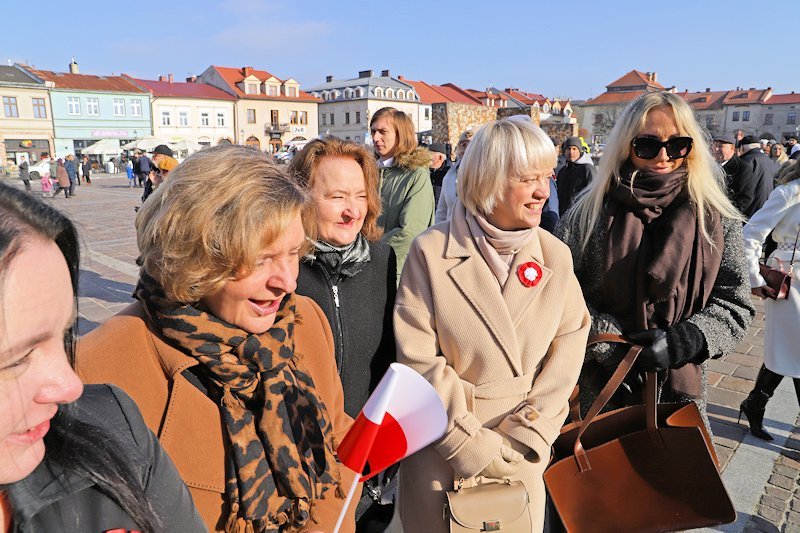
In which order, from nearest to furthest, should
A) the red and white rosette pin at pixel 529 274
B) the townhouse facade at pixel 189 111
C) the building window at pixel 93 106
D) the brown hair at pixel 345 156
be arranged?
1. the red and white rosette pin at pixel 529 274
2. the brown hair at pixel 345 156
3. the building window at pixel 93 106
4. the townhouse facade at pixel 189 111

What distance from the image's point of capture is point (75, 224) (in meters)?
1.00

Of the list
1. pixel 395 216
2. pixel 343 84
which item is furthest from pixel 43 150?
pixel 395 216

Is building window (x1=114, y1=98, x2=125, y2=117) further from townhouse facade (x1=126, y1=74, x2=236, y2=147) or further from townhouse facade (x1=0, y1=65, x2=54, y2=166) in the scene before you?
townhouse facade (x1=0, y1=65, x2=54, y2=166)

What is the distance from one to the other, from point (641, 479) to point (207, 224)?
188 cm

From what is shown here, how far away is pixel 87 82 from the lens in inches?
1767

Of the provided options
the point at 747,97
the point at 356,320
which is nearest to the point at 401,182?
the point at 356,320

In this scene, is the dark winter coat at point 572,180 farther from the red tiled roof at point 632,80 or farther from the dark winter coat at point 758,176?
the red tiled roof at point 632,80

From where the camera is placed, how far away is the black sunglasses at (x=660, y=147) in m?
2.23

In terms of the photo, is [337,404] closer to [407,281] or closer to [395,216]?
[407,281]

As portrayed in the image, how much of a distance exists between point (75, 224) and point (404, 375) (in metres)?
0.89

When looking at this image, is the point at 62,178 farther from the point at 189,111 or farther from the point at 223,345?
the point at 189,111

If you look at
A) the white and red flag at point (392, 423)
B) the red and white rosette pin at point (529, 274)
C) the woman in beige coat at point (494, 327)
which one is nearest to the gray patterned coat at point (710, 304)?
the woman in beige coat at point (494, 327)

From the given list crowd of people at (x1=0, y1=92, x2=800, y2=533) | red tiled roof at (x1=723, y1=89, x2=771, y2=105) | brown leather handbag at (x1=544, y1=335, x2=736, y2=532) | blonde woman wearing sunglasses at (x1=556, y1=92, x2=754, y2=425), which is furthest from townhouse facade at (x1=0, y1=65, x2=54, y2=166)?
red tiled roof at (x1=723, y1=89, x2=771, y2=105)

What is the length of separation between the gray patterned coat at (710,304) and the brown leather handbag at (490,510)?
0.71m
